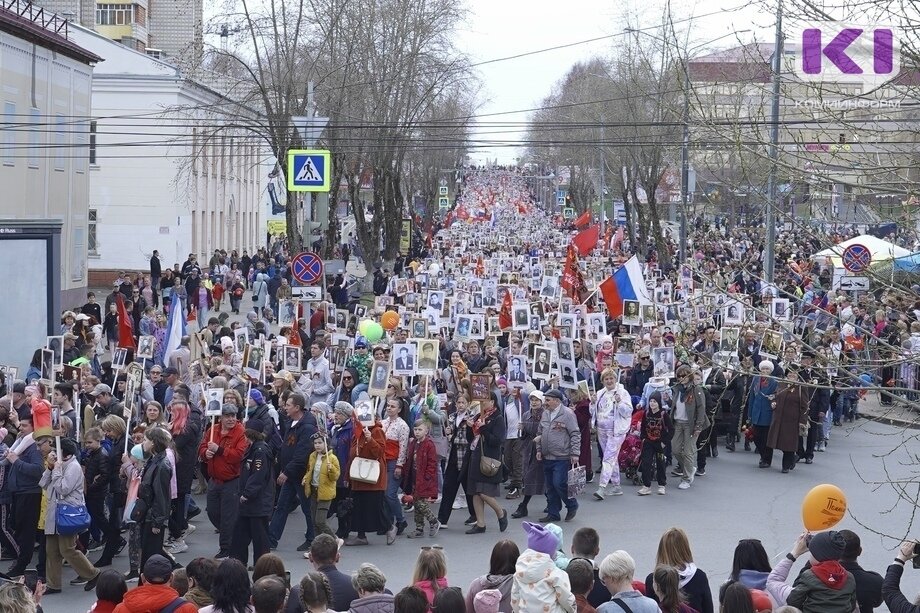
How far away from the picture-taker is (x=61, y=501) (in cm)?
1132

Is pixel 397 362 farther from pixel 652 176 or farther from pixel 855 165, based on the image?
pixel 652 176

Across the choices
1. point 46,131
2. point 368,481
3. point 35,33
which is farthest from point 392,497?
point 46,131

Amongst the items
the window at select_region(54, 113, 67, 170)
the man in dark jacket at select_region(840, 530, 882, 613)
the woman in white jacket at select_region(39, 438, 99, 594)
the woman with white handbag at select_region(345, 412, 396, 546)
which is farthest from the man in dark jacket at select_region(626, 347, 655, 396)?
the window at select_region(54, 113, 67, 170)

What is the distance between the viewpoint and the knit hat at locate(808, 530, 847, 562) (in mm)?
7938

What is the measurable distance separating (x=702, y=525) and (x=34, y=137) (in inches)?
1071

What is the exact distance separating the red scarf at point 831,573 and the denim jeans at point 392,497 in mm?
6204

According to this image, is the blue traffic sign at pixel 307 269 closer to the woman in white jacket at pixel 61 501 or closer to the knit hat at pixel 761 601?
the woman in white jacket at pixel 61 501

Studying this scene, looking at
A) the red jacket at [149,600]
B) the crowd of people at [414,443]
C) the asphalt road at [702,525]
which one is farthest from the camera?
the asphalt road at [702,525]

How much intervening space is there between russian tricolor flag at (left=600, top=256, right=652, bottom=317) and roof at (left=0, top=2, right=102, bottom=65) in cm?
1826

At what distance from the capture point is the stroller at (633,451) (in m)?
16.3

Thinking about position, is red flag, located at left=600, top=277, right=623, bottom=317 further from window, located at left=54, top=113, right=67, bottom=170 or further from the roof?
window, located at left=54, top=113, right=67, bottom=170

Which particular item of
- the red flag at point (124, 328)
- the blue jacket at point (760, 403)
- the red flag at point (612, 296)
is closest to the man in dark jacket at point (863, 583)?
the blue jacket at point (760, 403)

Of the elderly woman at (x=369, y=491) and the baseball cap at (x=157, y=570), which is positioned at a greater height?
the baseball cap at (x=157, y=570)

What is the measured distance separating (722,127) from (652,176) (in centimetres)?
4781
